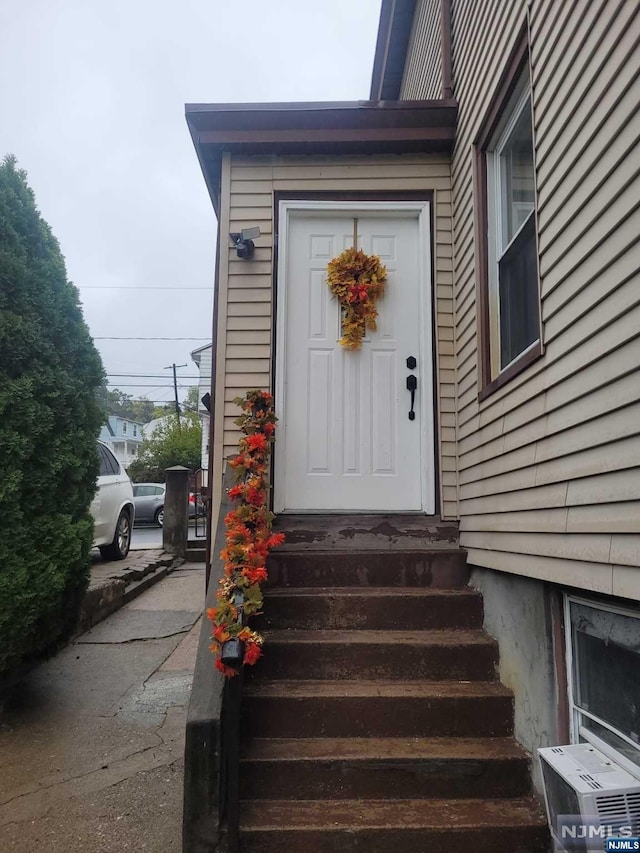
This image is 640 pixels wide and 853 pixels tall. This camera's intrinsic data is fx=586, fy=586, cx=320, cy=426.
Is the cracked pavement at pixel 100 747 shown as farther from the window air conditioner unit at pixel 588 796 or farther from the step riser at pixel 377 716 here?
the window air conditioner unit at pixel 588 796

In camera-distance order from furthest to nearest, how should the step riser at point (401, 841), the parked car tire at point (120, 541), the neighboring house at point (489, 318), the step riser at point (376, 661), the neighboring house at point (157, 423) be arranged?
the neighboring house at point (157, 423) < the parked car tire at point (120, 541) < the step riser at point (376, 661) < the step riser at point (401, 841) < the neighboring house at point (489, 318)

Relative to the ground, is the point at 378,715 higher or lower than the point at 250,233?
lower

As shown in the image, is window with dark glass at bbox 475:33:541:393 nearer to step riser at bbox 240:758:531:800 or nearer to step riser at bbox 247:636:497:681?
step riser at bbox 247:636:497:681

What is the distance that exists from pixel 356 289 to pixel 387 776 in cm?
282

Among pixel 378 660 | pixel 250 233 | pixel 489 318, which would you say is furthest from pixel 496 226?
pixel 378 660

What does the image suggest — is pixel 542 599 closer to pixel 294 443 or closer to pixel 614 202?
pixel 614 202

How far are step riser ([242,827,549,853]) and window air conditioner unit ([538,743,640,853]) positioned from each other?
0.58ft

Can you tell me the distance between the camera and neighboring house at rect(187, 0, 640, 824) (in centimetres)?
198

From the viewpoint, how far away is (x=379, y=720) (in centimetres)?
260

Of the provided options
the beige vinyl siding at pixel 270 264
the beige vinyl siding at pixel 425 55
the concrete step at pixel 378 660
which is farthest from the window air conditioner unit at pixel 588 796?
the beige vinyl siding at pixel 425 55

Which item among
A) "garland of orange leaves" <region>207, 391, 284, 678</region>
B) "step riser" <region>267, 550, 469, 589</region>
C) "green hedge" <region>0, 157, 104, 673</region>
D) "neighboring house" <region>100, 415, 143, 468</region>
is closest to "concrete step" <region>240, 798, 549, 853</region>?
"garland of orange leaves" <region>207, 391, 284, 678</region>

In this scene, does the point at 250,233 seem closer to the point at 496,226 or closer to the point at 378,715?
the point at 496,226

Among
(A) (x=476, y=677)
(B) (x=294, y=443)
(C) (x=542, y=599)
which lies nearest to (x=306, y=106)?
(B) (x=294, y=443)

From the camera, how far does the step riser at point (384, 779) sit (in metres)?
2.38
